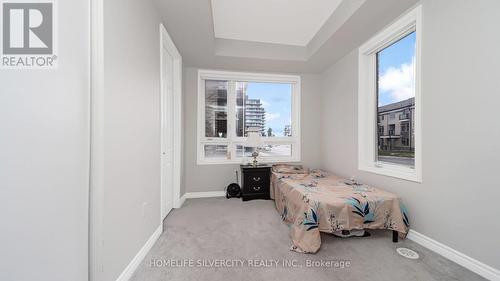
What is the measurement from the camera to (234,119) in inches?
157

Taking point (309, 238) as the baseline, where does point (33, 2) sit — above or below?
above

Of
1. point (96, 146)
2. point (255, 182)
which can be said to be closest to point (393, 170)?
point (255, 182)

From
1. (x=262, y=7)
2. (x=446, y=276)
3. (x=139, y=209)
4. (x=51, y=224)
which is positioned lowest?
(x=446, y=276)

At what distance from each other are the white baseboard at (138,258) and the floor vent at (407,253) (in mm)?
2437

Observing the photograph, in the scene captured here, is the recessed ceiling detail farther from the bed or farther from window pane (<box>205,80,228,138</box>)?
the bed

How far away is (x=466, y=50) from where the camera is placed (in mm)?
1672

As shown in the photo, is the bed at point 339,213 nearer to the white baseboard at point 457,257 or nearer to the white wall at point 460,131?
the white baseboard at point 457,257

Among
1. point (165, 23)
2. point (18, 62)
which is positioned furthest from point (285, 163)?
point (18, 62)

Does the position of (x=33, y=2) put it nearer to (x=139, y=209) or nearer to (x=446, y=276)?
(x=139, y=209)

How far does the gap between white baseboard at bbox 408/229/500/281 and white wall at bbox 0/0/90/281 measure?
2886 millimetres

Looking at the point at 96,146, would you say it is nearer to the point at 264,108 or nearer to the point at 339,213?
the point at 339,213

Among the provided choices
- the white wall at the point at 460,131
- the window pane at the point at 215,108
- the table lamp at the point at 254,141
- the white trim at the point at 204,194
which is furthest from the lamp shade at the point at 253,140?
the white wall at the point at 460,131

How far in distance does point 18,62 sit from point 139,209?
1309mm

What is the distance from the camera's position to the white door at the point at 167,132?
2707mm
